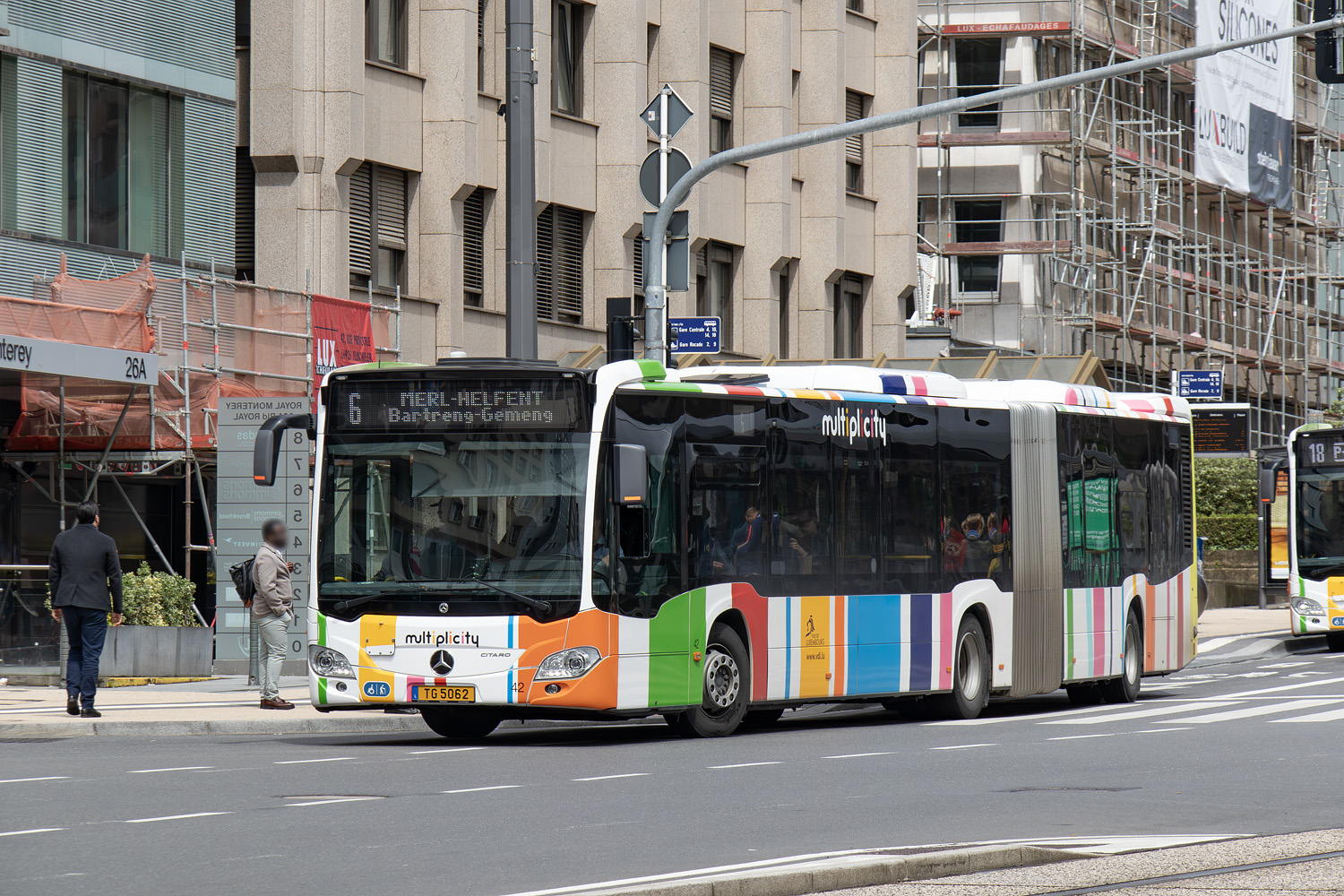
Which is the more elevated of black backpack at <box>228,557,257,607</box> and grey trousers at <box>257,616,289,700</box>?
black backpack at <box>228,557,257,607</box>

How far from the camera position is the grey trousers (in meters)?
19.4

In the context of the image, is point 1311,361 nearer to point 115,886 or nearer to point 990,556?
point 990,556

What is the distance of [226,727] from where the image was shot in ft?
58.5

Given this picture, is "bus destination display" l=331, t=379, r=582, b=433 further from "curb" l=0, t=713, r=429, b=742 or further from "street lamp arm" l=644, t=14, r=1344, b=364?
"street lamp arm" l=644, t=14, r=1344, b=364

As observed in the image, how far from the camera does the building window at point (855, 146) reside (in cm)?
4194

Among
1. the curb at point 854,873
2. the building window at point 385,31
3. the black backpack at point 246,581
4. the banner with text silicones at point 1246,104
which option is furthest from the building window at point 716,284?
the curb at point 854,873

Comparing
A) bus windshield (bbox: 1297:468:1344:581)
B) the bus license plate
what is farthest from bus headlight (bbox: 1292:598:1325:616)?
the bus license plate

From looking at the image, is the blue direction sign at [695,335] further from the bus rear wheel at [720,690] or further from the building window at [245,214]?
the building window at [245,214]

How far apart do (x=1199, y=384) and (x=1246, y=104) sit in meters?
15.8

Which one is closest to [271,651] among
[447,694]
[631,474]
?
[447,694]

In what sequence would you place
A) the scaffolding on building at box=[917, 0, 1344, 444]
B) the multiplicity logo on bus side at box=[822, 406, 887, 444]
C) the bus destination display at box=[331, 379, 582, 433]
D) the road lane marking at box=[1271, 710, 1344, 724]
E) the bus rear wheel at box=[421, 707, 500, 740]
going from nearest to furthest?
the bus destination display at box=[331, 379, 582, 433] < the bus rear wheel at box=[421, 707, 500, 740] < the multiplicity logo on bus side at box=[822, 406, 887, 444] < the road lane marking at box=[1271, 710, 1344, 724] < the scaffolding on building at box=[917, 0, 1344, 444]

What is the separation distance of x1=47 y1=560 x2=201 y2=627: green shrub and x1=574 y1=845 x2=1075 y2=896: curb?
14666mm

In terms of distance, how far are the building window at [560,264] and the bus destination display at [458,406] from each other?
1714 cm

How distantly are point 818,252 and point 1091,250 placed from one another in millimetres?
14378
